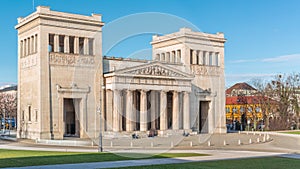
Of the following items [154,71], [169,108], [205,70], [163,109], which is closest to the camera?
[154,71]

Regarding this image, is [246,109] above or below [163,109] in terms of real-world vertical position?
below

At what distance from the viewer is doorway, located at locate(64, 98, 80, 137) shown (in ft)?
238

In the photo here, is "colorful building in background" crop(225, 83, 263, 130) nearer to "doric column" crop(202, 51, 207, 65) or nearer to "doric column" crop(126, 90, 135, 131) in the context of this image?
"doric column" crop(202, 51, 207, 65)

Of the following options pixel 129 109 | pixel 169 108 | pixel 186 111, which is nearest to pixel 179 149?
pixel 129 109

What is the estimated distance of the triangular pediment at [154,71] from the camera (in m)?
71.8

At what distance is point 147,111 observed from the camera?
77250 mm

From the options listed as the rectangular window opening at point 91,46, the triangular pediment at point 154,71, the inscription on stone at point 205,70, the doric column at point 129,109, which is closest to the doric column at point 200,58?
the inscription on stone at point 205,70

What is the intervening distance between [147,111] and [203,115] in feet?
59.4

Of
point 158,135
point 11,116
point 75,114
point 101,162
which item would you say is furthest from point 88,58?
point 11,116

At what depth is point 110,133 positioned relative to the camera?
70500 millimetres

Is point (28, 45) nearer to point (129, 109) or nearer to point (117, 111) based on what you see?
point (117, 111)

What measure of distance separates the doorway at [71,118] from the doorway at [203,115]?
27.9 metres

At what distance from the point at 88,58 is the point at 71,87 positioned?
6.00m

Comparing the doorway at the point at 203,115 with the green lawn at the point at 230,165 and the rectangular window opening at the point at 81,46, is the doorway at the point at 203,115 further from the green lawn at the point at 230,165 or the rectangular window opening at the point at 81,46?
the green lawn at the point at 230,165
